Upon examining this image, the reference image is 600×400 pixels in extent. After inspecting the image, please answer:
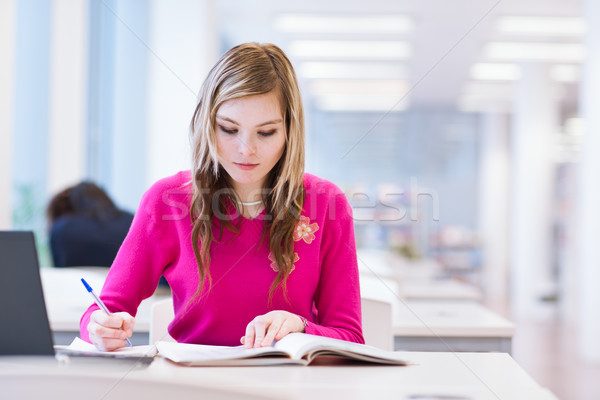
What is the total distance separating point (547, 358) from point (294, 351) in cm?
422

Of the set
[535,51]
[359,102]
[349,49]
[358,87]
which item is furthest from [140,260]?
[359,102]

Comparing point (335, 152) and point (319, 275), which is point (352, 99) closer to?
point (335, 152)

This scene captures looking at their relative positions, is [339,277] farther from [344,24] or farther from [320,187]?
[344,24]

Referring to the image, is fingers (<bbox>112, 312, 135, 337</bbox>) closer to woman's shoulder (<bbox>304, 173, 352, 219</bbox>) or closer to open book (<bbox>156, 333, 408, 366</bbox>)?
open book (<bbox>156, 333, 408, 366</bbox>)

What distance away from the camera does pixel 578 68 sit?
7461 millimetres

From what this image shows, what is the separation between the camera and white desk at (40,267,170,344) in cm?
189

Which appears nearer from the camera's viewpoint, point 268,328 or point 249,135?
point 268,328

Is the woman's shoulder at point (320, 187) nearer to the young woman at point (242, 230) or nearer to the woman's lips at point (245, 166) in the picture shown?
the young woman at point (242, 230)

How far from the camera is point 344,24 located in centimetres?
600

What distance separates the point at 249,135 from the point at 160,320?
0.56 m

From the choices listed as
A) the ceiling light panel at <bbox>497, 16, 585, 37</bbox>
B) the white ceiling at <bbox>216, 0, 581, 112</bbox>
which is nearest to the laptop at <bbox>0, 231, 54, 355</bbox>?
the white ceiling at <bbox>216, 0, 581, 112</bbox>

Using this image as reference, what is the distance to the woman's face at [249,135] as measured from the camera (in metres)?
1.27

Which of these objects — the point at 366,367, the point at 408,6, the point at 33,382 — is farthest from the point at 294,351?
the point at 408,6

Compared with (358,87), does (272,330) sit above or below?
below
